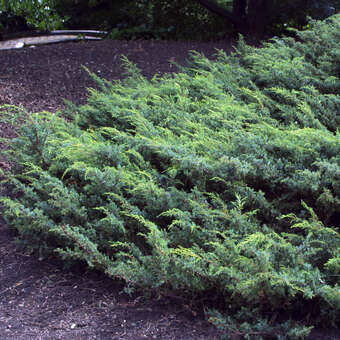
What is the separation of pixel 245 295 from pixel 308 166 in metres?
1.19

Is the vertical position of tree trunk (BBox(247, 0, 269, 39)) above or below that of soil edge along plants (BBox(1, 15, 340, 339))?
above

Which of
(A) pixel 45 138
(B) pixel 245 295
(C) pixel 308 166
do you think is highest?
(A) pixel 45 138

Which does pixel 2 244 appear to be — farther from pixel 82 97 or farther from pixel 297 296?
pixel 82 97

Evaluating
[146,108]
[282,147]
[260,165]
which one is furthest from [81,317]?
[146,108]

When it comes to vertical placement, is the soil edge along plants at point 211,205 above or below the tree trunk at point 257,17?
below

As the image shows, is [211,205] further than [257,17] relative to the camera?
No

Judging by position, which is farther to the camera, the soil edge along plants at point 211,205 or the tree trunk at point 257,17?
the tree trunk at point 257,17

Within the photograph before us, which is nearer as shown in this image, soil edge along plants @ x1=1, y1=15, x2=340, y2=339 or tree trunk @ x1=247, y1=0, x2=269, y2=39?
soil edge along plants @ x1=1, y1=15, x2=340, y2=339

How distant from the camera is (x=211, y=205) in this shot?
10.8 ft

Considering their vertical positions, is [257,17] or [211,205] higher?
[257,17]

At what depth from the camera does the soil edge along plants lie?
2596 millimetres

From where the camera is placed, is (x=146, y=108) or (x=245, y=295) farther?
(x=146, y=108)

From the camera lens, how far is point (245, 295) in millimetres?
2496

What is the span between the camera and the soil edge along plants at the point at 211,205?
2596 millimetres
